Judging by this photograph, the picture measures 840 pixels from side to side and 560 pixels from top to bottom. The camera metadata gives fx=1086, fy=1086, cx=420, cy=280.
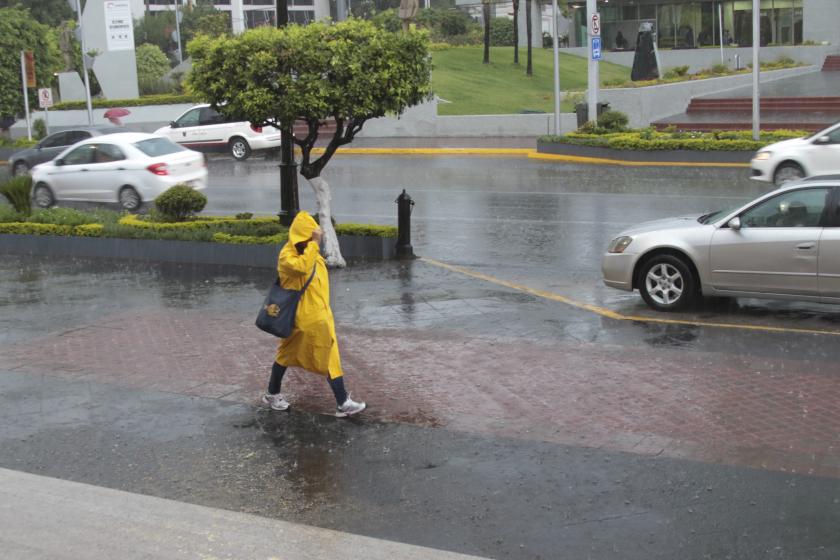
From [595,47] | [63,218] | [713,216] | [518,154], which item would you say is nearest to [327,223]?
[713,216]

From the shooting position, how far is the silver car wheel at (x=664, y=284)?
12078mm

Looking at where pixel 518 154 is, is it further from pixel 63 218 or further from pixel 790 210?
pixel 790 210

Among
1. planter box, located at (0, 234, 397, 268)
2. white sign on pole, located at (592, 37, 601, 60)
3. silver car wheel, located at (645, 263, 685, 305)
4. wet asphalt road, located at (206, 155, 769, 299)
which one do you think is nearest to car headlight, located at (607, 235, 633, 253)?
silver car wheel, located at (645, 263, 685, 305)

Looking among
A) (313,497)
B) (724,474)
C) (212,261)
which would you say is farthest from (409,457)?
(212,261)

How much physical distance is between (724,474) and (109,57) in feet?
146

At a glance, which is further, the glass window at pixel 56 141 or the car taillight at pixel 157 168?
the glass window at pixel 56 141

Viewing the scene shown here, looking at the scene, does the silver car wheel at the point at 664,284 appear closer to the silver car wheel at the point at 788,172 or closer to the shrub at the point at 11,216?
the silver car wheel at the point at 788,172

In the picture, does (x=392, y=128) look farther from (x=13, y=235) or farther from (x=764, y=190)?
(x=13, y=235)

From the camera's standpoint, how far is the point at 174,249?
661 inches

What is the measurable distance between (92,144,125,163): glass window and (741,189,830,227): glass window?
48.2 ft

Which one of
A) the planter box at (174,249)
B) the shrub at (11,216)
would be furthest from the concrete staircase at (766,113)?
the shrub at (11,216)

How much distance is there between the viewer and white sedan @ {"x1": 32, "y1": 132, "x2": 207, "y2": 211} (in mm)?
22234

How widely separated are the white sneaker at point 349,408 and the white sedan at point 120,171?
14.3m

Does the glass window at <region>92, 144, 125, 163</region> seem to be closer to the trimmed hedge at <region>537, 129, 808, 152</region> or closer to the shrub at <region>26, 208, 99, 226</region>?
the shrub at <region>26, 208, 99, 226</region>
